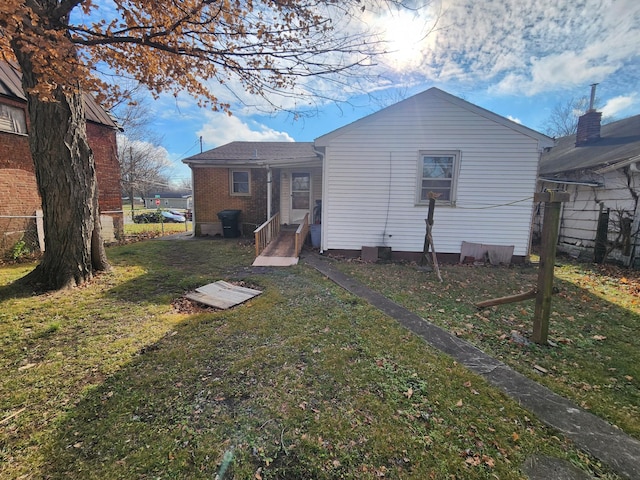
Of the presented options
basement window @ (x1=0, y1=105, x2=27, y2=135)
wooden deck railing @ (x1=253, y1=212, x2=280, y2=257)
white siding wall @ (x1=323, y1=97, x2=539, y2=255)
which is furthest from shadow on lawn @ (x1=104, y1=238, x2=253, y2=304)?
basement window @ (x1=0, y1=105, x2=27, y2=135)

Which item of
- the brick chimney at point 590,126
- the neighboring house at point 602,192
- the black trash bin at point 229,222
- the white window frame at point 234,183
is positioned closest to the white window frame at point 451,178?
the neighboring house at point 602,192

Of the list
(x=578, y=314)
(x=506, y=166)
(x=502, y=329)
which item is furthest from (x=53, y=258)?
(x=506, y=166)

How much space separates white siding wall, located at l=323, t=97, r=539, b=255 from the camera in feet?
24.9

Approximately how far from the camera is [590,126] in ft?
42.9

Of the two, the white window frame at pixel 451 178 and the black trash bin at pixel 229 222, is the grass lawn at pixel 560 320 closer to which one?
the white window frame at pixel 451 178

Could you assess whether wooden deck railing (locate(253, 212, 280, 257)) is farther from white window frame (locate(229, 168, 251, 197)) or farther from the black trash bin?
white window frame (locate(229, 168, 251, 197))

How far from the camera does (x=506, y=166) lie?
7.63 meters

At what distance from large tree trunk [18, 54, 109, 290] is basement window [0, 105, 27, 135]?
4907 mm

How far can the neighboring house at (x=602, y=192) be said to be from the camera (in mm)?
7953

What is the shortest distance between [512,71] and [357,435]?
37.1 feet

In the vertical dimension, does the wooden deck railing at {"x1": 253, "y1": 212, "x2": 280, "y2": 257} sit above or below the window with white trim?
below

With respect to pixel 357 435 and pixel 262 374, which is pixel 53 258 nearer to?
pixel 262 374

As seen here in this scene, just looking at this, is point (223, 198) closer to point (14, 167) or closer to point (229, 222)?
point (229, 222)

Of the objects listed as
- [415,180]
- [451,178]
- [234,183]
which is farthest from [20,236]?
[451,178]
